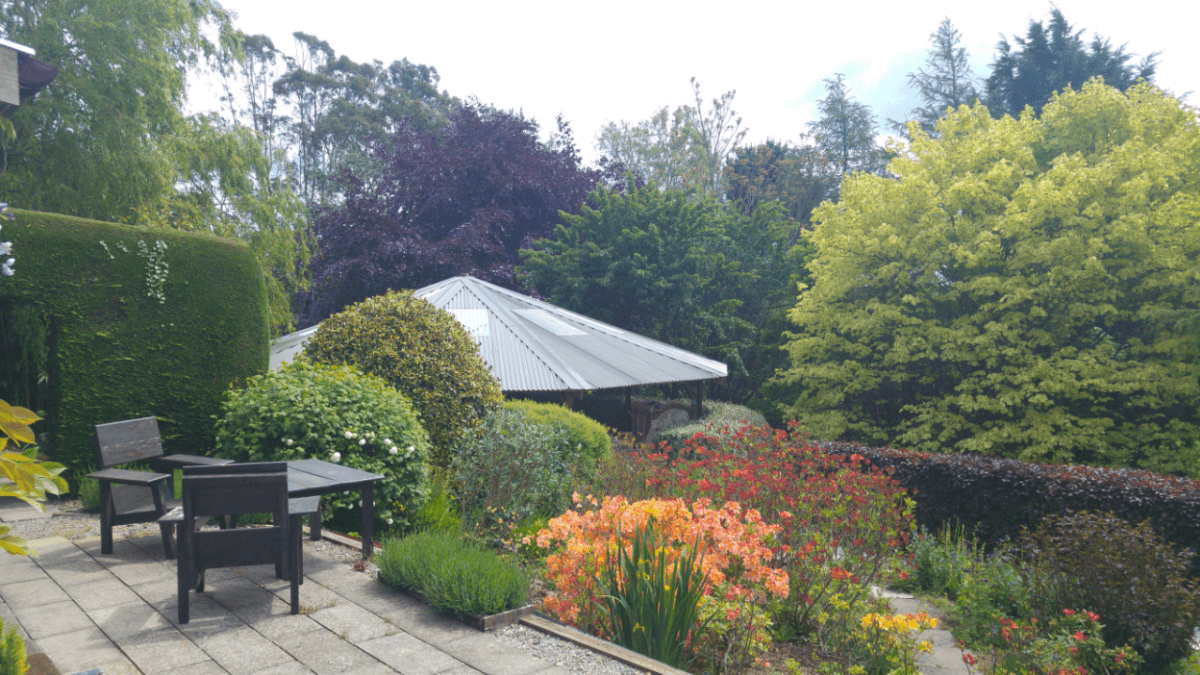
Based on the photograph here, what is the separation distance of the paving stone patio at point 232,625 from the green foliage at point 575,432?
12.0ft

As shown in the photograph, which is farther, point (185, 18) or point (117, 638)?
point (185, 18)

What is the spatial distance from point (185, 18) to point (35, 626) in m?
11.6

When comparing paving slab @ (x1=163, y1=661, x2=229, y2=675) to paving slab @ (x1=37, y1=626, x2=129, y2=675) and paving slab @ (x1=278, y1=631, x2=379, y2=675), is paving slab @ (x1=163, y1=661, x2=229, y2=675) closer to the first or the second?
paving slab @ (x1=37, y1=626, x2=129, y2=675)

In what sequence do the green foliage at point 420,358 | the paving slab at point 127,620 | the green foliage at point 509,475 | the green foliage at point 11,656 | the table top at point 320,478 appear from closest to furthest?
the green foliage at point 11,656 < the paving slab at point 127,620 < the table top at point 320,478 < the green foliage at point 509,475 < the green foliage at point 420,358

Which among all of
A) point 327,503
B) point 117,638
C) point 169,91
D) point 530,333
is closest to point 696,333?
point 530,333

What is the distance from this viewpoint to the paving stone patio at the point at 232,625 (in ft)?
10.4

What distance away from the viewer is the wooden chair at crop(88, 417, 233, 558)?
461 cm

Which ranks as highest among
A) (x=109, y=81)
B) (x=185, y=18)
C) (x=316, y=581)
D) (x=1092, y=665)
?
(x=185, y=18)

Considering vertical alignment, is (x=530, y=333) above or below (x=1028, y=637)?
above

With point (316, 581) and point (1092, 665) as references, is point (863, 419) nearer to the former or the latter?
point (1092, 665)

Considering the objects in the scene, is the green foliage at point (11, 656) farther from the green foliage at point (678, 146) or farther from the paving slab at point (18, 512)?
the green foliage at point (678, 146)

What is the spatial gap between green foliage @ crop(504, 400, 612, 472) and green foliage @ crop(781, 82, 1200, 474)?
6.91 metres

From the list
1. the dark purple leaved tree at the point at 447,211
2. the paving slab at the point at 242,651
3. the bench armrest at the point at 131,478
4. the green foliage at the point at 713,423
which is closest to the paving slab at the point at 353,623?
the paving slab at the point at 242,651

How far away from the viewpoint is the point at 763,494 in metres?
5.33
